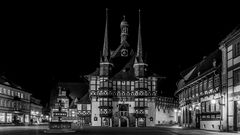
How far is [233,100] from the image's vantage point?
127ft

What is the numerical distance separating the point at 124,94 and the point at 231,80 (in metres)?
52.5

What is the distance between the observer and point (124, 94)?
90.8m

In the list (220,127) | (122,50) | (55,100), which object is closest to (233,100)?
(220,127)

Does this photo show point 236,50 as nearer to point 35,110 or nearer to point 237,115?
point 237,115

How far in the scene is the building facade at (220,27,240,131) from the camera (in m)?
37.7

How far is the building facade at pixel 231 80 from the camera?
37.7 meters

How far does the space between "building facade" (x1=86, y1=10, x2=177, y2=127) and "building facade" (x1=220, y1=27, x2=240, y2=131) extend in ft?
159

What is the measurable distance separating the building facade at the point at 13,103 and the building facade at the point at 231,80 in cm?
6091

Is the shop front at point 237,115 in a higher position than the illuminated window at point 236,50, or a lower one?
lower

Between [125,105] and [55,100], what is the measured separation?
35922 mm

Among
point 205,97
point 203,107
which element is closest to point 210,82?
point 205,97

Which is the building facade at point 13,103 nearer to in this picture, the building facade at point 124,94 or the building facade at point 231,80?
the building facade at point 124,94

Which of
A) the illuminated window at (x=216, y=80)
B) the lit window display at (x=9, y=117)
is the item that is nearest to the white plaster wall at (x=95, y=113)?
the lit window display at (x=9, y=117)

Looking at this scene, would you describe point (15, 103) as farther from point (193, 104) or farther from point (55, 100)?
point (193, 104)
